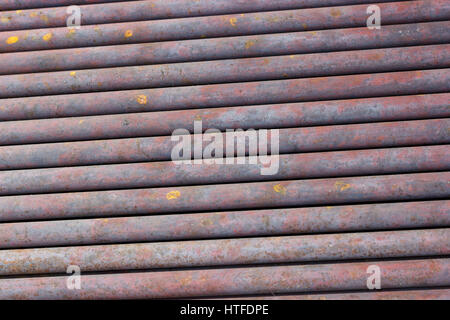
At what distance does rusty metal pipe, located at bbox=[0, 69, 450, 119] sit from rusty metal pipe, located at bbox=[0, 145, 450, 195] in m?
0.44

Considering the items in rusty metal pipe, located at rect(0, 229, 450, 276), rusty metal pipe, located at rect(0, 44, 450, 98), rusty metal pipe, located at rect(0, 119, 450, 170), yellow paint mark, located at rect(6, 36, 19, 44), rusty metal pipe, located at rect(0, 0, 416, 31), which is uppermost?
rusty metal pipe, located at rect(0, 0, 416, 31)

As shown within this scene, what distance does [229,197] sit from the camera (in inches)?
96.3

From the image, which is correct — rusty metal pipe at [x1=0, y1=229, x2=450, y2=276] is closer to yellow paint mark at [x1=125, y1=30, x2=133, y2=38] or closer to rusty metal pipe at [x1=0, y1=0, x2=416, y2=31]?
yellow paint mark at [x1=125, y1=30, x2=133, y2=38]

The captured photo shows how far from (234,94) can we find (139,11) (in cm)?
118

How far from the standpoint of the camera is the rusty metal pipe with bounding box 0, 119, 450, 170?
251cm

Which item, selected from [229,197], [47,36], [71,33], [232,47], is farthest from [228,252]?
[47,36]

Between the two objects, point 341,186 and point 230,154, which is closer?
point 341,186

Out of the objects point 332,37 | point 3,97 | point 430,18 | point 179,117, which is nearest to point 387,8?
point 430,18

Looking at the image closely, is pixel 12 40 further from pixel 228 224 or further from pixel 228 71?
pixel 228 224

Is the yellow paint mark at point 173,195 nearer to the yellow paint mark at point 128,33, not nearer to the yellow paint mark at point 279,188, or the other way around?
the yellow paint mark at point 279,188

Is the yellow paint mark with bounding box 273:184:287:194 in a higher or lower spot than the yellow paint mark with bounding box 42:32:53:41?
lower

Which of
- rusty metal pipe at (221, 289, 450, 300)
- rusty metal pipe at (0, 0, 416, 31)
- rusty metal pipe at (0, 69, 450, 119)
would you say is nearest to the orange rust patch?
rusty metal pipe at (0, 0, 416, 31)

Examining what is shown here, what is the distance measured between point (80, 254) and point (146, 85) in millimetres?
1344

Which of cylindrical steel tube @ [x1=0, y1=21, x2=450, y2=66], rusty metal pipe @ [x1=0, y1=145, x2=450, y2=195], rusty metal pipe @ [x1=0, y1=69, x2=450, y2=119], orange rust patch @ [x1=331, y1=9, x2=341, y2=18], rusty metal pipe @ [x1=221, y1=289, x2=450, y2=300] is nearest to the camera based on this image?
rusty metal pipe @ [x1=221, y1=289, x2=450, y2=300]
